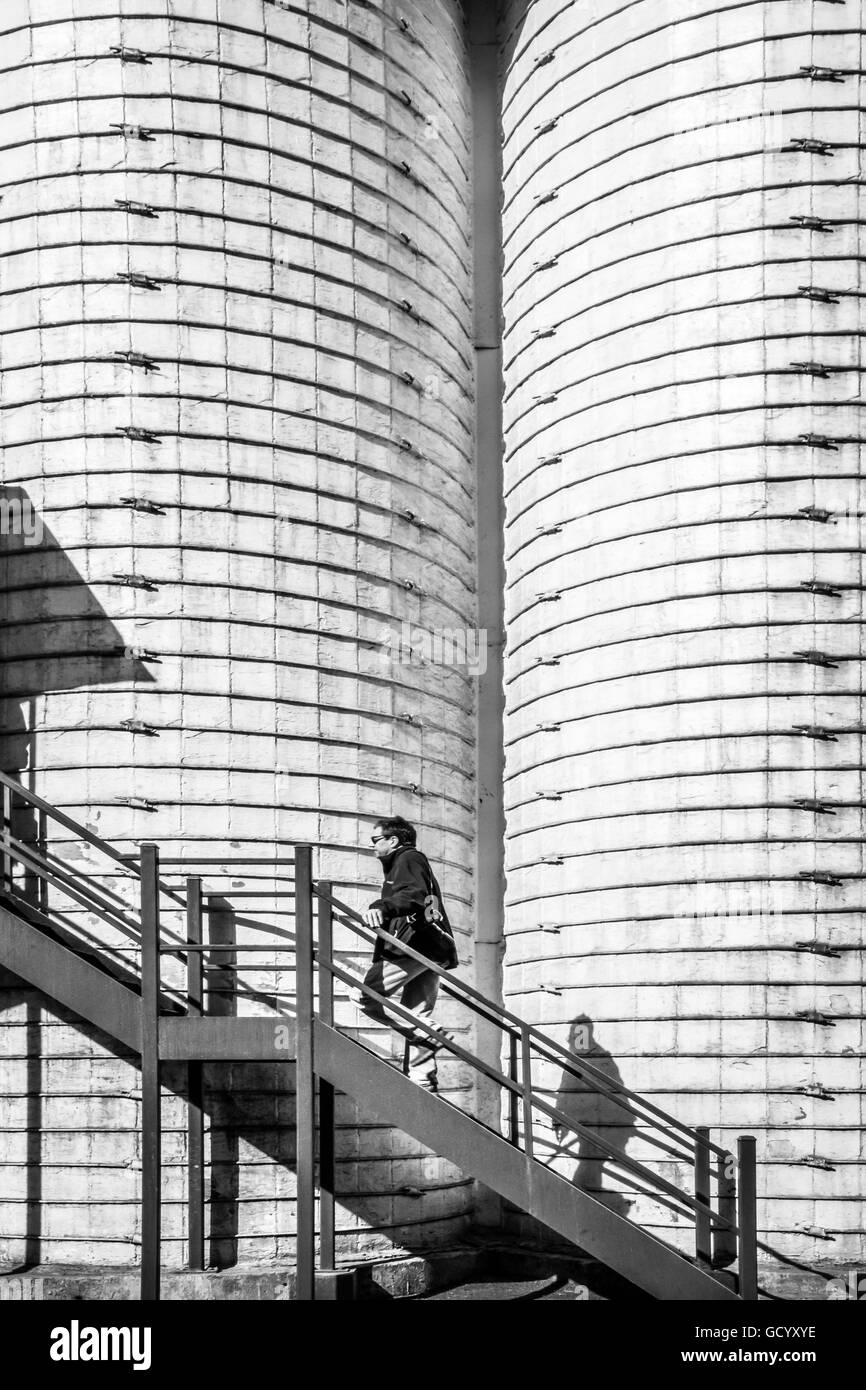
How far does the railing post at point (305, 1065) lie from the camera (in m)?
11.4

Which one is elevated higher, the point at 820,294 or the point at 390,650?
the point at 820,294

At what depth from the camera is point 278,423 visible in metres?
14.5

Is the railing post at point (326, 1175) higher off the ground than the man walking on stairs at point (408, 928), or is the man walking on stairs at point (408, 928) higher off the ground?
the man walking on stairs at point (408, 928)

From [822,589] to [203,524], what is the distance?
5255 mm

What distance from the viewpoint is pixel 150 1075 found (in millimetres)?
11609

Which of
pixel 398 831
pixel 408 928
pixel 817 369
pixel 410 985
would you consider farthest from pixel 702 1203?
pixel 817 369

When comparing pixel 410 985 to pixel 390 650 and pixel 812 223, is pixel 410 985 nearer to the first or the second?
pixel 390 650

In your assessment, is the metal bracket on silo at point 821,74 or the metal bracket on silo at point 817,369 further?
the metal bracket on silo at point 821,74

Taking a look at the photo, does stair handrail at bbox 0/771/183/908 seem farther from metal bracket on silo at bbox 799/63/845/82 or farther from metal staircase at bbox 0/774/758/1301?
metal bracket on silo at bbox 799/63/845/82

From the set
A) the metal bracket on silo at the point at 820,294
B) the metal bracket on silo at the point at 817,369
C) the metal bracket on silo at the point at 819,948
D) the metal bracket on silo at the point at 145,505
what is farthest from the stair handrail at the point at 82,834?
the metal bracket on silo at the point at 820,294

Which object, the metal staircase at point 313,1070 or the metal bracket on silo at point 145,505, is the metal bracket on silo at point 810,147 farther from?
the metal staircase at point 313,1070

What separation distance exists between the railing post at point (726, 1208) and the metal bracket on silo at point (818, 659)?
162 inches
